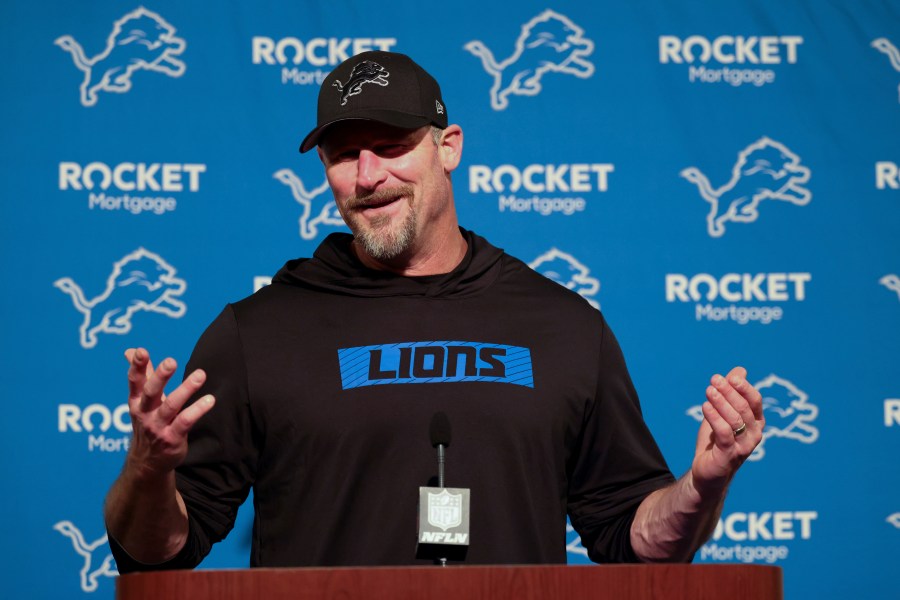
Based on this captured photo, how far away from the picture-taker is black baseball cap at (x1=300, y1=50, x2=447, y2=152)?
2.23m

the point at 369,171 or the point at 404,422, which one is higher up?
the point at 369,171

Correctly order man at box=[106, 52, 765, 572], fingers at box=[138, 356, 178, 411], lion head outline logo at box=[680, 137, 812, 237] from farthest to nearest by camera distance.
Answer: lion head outline logo at box=[680, 137, 812, 237]
man at box=[106, 52, 765, 572]
fingers at box=[138, 356, 178, 411]

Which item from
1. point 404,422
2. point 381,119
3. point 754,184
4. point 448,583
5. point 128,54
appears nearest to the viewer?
point 448,583

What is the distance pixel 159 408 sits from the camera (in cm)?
168

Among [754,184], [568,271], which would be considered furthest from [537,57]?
[754,184]

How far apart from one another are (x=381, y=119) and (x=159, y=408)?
80 centimetres

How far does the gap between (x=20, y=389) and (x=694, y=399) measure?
2100mm

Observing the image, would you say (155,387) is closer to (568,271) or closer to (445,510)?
(445,510)

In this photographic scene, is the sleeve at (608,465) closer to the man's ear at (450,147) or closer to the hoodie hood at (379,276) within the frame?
the hoodie hood at (379,276)

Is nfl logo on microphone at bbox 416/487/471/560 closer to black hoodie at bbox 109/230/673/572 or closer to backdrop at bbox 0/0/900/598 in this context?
black hoodie at bbox 109/230/673/572

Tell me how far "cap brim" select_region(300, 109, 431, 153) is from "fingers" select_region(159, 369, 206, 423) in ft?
2.31

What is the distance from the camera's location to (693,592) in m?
1.40

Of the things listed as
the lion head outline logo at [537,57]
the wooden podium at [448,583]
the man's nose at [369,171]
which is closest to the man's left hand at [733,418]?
the wooden podium at [448,583]

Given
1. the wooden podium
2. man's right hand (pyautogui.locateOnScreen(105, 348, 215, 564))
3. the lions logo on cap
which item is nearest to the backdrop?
the lions logo on cap
